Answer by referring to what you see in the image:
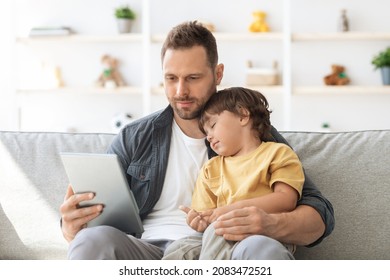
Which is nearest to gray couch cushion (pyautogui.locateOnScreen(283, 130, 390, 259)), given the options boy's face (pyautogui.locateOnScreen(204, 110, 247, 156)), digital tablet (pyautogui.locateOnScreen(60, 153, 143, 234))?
boy's face (pyautogui.locateOnScreen(204, 110, 247, 156))

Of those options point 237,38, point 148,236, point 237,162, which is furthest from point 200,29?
point 237,38

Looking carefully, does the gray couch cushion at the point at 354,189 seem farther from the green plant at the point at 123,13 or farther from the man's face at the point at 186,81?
the green plant at the point at 123,13

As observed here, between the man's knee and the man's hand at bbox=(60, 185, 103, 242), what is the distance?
42 centimetres

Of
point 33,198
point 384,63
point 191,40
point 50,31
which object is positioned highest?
point 50,31

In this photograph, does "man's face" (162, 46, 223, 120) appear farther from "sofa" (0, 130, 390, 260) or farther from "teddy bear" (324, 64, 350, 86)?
"teddy bear" (324, 64, 350, 86)

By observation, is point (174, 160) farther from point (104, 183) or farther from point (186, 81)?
point (104, 183)

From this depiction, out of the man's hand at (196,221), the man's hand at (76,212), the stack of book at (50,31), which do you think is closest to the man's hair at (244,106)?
the man's hand at (196,221)

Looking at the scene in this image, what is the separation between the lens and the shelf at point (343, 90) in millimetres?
4809

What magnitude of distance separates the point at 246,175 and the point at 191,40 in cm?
47

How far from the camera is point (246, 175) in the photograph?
5.85 ft

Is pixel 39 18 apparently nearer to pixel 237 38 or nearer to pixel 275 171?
pixel 237 38

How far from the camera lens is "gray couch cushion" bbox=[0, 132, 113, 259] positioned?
81.4 inches

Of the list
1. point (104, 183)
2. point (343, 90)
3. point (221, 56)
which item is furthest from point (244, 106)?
point (221, 56)
